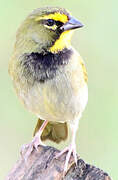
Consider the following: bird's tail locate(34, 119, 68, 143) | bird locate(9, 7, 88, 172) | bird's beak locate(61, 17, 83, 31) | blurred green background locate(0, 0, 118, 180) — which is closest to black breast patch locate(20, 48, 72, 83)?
bird locate(9, 7, 88, 172)

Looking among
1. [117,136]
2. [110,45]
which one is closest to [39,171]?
[117,136]

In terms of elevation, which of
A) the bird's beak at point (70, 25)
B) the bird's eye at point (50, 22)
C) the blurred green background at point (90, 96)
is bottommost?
the blurred green background at point (90, 96)

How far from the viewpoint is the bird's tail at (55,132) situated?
682 centimetres

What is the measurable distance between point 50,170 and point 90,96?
119 inches

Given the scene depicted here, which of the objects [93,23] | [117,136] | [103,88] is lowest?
[117,136]

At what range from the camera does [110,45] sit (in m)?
8.70

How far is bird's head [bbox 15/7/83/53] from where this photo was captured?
602cm

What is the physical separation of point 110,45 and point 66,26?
273cm

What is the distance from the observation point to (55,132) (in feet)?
22.5

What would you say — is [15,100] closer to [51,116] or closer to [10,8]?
[10,8]

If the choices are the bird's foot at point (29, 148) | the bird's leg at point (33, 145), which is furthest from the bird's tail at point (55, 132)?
the bird's foot at point (29, 148)

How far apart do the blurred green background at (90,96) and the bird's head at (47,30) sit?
82.0 inches

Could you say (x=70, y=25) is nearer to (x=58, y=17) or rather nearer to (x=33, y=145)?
(x=58, y=17)

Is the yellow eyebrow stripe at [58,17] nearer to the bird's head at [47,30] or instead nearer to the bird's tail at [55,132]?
the bird's head at [47,30]
